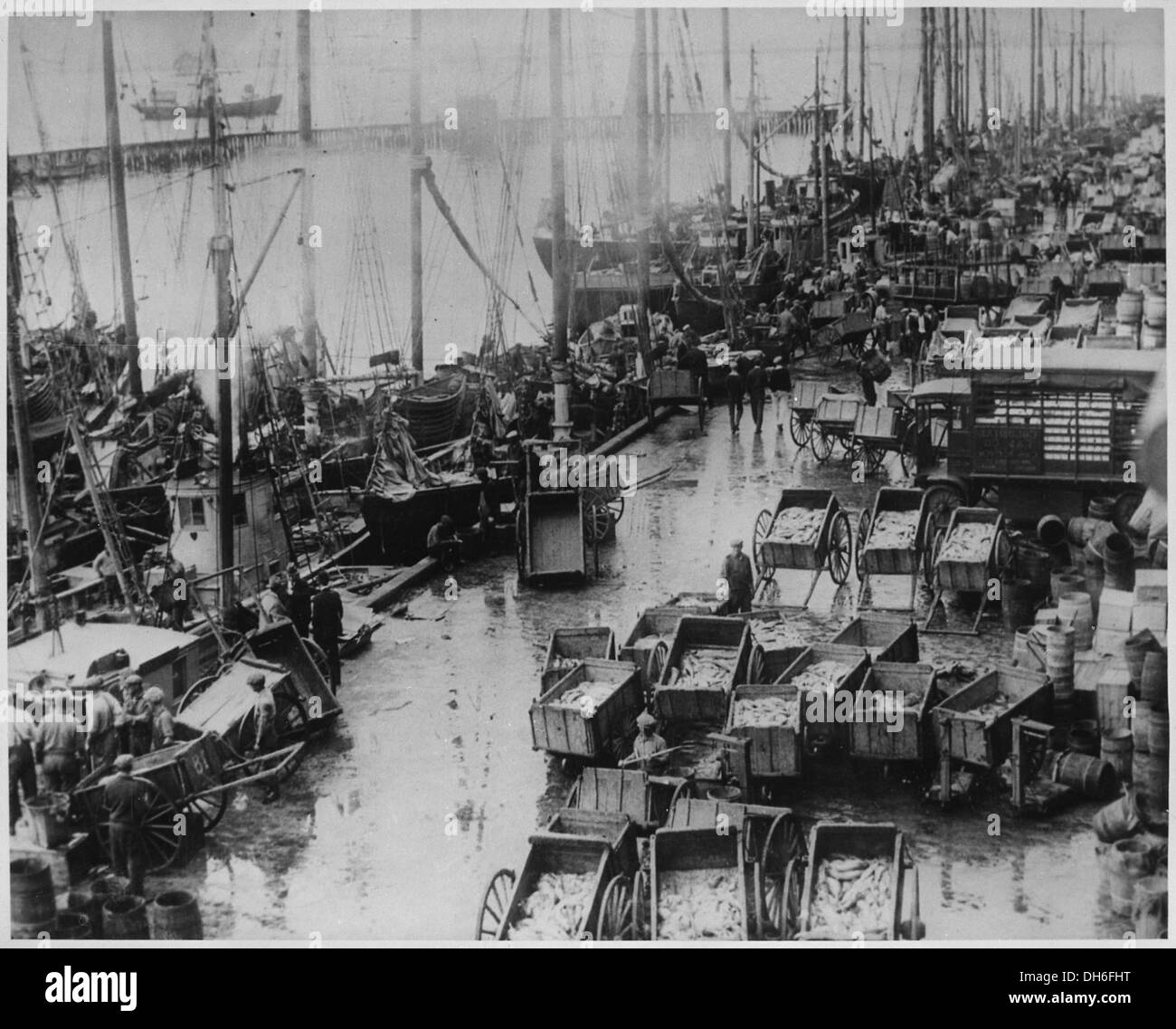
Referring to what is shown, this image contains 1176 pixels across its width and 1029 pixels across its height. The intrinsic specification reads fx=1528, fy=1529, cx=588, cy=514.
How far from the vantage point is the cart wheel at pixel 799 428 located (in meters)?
15.7

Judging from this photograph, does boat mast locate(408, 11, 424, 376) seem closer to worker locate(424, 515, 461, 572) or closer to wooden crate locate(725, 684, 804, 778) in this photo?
worker locate(424, 515, 461, 572)

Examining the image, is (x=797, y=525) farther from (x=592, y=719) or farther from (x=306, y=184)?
(x=306, y=184)

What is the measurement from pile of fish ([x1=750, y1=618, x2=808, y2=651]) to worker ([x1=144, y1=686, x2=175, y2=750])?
16.3 feet

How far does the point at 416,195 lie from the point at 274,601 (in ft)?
13.6

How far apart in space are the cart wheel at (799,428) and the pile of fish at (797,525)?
155cm

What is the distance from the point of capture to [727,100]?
1450 cm

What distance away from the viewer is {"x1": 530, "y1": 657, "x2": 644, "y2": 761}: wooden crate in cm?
1231

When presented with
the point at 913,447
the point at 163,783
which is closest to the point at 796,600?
the point at 913,447

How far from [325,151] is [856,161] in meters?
5.84

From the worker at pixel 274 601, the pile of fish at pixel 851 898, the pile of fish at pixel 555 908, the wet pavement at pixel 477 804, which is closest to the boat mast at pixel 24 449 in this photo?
the worker at pixel 274 601

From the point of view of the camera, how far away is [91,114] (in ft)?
44.6

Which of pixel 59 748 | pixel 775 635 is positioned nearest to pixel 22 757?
pixel 59 748

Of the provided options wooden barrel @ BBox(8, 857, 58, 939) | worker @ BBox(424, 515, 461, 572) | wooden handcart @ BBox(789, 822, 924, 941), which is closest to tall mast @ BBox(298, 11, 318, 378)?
worker @ BBox(424, 515, 461, 572)

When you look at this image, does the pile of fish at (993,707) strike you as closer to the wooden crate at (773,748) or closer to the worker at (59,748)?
the wooden crate at (773,748)
